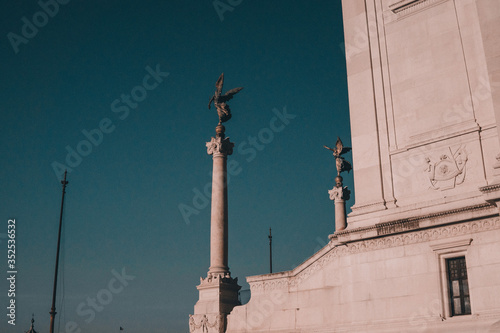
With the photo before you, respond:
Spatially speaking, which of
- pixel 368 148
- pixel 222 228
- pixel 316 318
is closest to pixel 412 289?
pixel 316 318

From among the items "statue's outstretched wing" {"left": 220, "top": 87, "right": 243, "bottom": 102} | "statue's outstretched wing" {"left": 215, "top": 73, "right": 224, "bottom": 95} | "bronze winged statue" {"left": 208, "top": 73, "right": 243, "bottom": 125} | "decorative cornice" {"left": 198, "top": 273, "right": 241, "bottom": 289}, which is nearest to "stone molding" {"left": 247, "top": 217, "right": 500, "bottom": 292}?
"decorative cornice" {"left": 198, "top": 273, "right": 241, "bottom": 289}

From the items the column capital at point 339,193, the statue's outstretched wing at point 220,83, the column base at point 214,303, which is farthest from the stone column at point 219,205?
the column capital at point 339,193

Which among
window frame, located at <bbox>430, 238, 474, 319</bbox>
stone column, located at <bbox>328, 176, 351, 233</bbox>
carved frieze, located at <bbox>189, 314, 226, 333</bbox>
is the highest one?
stone column, located at <bbox>328, 176, 351, 233</bbox>

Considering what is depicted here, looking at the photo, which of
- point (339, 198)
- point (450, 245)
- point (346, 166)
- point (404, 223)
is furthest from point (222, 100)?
point (450, 245)

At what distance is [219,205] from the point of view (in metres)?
31.8

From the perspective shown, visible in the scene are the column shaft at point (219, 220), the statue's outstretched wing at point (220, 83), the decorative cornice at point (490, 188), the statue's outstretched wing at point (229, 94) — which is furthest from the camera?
the statue's outstretched wing at point (220, 83)

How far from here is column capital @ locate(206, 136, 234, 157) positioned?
109ft

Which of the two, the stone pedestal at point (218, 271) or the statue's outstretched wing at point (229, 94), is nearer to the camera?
the stone pedestal at point (218, 271)

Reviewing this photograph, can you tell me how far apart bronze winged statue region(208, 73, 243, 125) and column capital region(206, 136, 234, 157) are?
5.26 feet

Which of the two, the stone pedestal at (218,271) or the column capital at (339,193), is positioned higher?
the column capital at (339,193)

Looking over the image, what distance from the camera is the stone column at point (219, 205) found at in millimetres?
30719

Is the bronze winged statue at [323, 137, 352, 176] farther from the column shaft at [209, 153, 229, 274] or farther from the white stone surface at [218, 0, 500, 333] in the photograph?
the white stone surface at [218, 0, 500, 333]

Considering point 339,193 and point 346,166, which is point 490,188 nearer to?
point 339,193

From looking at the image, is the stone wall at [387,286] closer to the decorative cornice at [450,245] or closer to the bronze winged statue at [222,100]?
the decorative cornice at [450,245]
